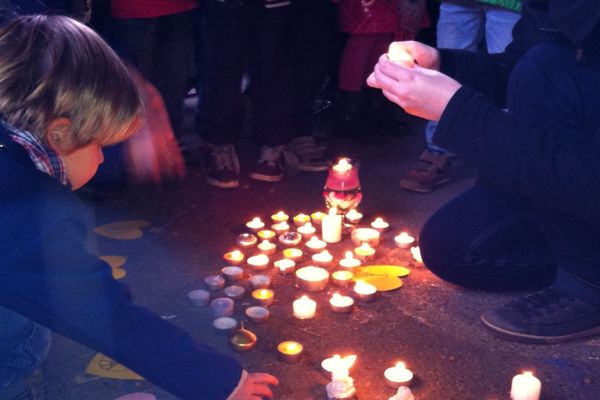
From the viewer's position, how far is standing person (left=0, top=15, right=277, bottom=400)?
1221 mm

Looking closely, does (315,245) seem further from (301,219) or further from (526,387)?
(526,387)

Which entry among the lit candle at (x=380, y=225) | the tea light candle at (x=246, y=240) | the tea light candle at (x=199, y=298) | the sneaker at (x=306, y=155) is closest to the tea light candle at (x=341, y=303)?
the tea light candle at (x=199, y=298)

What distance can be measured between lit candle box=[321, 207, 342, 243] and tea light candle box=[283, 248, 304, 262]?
176 mm

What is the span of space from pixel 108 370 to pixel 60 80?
28.2 inches

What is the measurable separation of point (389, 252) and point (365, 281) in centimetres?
28

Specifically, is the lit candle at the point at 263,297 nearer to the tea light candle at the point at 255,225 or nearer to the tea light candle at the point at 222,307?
the tea light candle at the point at 222,307

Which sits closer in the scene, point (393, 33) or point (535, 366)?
point (535, 366)

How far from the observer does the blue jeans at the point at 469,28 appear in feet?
9.50

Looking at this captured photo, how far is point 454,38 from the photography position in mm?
3129

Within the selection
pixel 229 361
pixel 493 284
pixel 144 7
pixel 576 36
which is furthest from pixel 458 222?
pixel 144 7

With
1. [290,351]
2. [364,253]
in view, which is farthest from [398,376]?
[364,253]

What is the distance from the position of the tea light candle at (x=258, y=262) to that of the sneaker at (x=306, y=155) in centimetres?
106

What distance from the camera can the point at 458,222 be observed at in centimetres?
211

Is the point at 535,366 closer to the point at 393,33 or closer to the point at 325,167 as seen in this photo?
Answer: the point at 325,167
